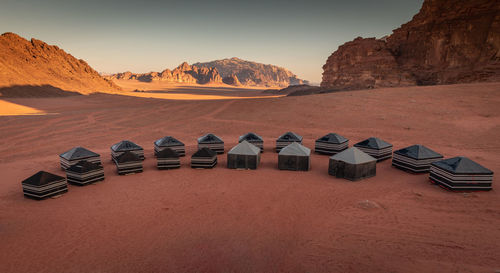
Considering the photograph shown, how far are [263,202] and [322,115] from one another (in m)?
17.1

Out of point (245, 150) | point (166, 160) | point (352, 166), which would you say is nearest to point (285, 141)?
point (245, 150)

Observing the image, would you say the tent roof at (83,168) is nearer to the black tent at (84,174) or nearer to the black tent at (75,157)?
the black tent at (84,174)

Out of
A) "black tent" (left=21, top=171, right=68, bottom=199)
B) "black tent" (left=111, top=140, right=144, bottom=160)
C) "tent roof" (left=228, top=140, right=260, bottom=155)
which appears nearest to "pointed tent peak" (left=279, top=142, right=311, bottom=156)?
"tent roof" (left=228, top=140, right=260, bottom=155)

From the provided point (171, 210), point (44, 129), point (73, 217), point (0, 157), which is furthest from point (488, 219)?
point (44, 129)

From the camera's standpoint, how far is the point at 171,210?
8039mm

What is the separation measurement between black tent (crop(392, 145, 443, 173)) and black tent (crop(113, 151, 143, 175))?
12.1m

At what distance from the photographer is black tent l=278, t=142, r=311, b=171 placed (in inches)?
455

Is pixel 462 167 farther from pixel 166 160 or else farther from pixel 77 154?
pixel 77 154

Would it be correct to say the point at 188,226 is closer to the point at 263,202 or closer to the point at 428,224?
the point at 263,202

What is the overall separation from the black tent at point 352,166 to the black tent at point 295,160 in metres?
1.18

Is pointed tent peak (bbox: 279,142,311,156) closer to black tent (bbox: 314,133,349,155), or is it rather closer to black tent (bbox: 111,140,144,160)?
black tent (bbox: 314,133,349,155)

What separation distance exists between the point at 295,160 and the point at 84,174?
885 cm

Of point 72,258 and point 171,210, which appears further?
point 171,210

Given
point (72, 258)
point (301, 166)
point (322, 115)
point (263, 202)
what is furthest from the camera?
point (322, 115)
